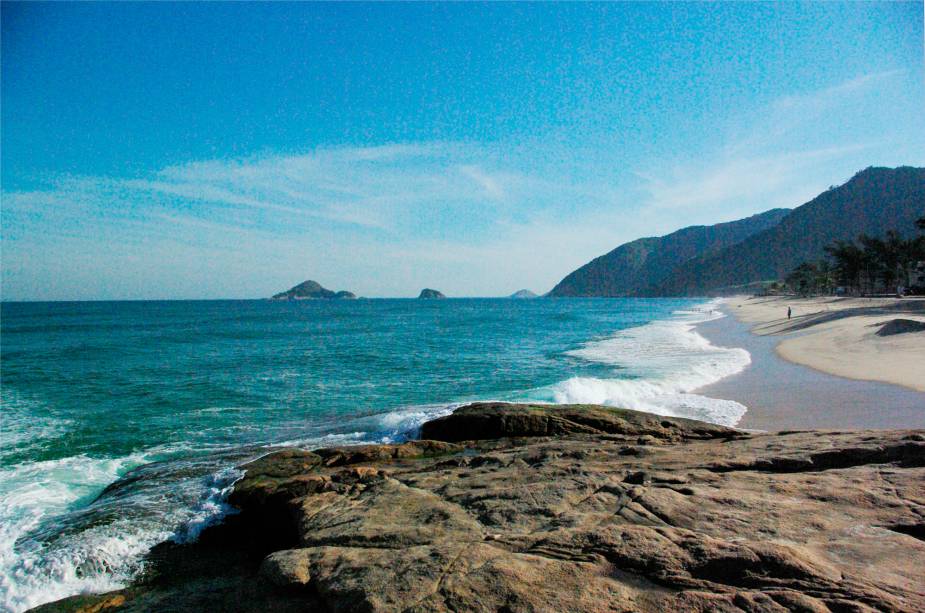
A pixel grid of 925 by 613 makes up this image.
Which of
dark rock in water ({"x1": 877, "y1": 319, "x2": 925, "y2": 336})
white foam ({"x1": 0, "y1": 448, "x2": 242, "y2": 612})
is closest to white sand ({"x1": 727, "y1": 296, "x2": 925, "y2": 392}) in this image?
dark rock in water ({"x1": 877, "y1": 319, "x2": 925, "y2": 336})

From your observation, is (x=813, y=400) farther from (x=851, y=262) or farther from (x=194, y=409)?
(x=851, y=262)

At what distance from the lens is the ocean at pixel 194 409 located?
748cm

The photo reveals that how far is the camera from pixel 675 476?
252 inches

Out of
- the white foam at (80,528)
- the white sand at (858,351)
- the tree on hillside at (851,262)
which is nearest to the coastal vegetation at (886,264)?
the tree on hillside at (851,262)

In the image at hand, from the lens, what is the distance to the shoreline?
12094mm

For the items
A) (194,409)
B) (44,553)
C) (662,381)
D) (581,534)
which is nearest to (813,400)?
(662,381)

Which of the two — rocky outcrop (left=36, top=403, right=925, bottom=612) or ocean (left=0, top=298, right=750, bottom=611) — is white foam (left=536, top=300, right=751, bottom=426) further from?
rocky outcrop (left=36, top=403, right=925, bottom=612)

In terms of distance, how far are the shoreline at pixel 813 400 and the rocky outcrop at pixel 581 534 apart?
4.60 m

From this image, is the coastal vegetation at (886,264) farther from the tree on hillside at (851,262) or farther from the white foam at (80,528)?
the white foam at (80,528)

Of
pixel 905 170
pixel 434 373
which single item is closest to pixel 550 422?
pixel 434 373

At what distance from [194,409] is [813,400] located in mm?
21650

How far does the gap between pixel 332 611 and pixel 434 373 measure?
20216 millimetres

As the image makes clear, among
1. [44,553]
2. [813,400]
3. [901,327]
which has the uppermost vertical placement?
[901,327]

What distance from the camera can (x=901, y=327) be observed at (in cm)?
2652
